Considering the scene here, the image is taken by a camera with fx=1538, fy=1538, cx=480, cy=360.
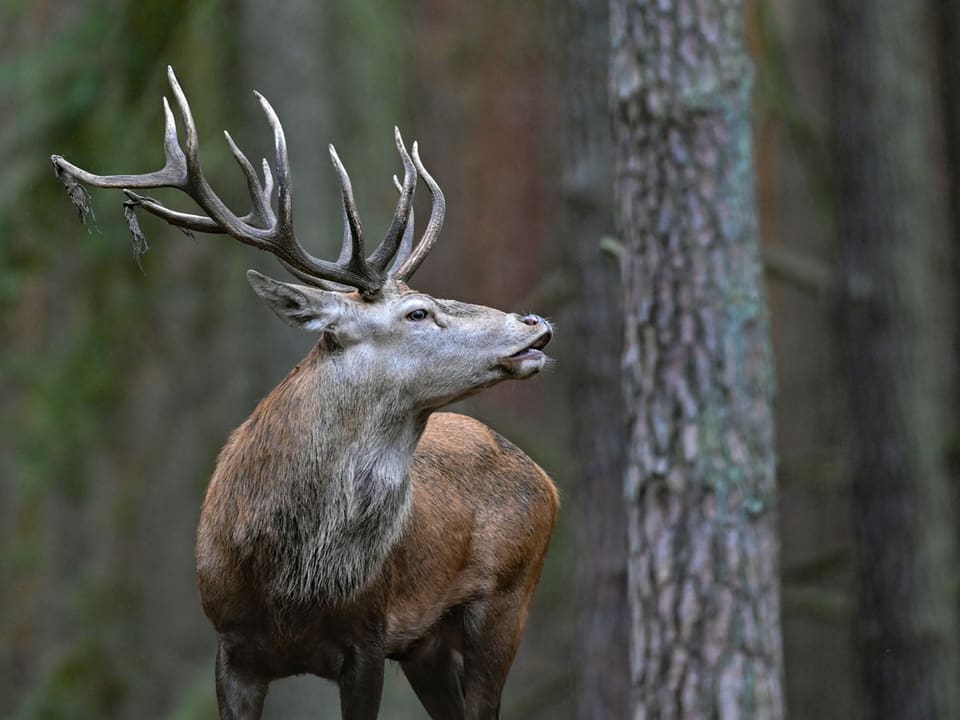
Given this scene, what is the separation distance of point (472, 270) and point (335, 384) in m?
12.1

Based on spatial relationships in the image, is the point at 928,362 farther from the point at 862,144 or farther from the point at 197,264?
the point at 197,264

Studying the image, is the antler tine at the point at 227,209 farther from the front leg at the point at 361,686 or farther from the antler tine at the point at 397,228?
the front leg at the point at 361,686

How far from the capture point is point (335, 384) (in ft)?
18.6

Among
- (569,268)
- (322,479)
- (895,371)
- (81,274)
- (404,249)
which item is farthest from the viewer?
(81,274)

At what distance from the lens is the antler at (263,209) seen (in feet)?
17.3

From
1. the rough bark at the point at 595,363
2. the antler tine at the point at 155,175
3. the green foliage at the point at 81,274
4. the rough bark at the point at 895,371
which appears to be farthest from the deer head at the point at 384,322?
the rough bark at the point at 895,371

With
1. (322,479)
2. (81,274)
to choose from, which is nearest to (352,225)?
(322,479)

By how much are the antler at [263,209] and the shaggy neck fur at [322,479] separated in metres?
0.33

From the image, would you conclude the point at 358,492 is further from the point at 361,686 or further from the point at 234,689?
the point at 234,689

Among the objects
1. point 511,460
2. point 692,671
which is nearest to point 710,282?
point 511,460

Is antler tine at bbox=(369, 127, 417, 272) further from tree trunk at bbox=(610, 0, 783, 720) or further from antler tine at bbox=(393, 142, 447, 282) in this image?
tree trunk at bbox=(610, 0, 783, 720)

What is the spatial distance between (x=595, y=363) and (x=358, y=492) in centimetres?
417

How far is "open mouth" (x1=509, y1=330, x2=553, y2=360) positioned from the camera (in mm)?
5672

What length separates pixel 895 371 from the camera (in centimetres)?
1066
